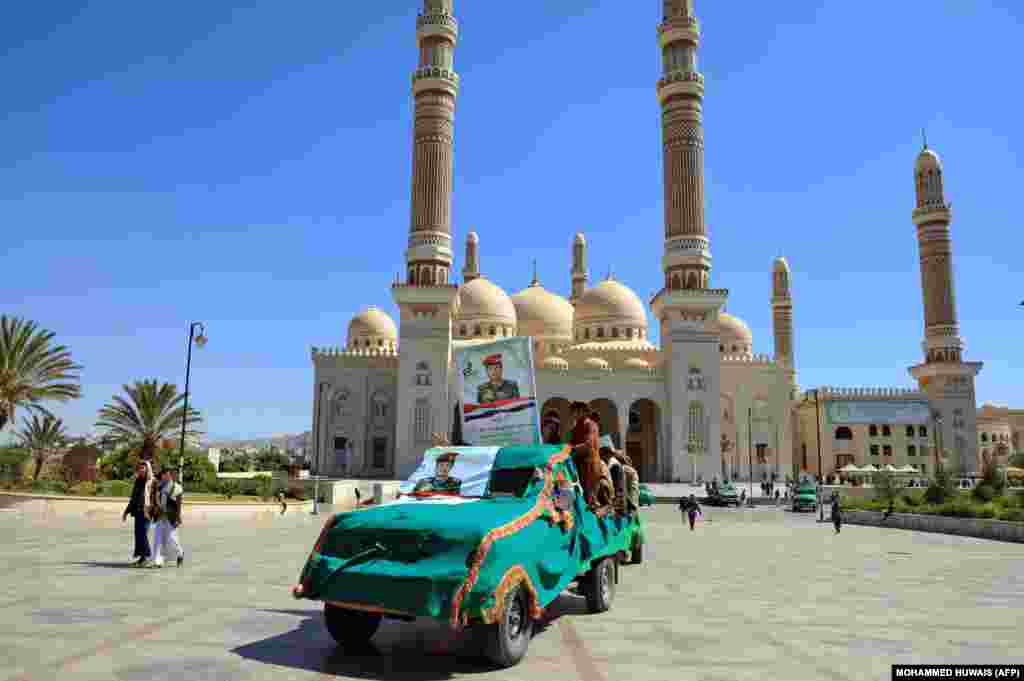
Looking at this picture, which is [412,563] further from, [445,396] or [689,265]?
[689,265]

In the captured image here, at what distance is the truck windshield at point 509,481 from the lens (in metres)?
6.52

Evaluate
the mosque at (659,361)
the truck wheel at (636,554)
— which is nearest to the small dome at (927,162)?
the mosque at (659,361)

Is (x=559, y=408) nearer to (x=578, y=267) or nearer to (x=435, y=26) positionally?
(x=578, y=267)

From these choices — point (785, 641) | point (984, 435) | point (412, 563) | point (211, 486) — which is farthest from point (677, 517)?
point (984, 435)

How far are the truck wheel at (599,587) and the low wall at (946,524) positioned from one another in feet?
49.6

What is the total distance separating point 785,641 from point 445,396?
41.0 meters

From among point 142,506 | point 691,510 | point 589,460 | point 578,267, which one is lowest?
point 691,510

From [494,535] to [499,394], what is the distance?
2.47 m

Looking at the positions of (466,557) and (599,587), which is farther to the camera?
(599,587)

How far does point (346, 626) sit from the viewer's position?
5.93 m

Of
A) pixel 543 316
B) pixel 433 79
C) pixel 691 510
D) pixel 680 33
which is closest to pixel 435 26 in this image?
pixel 433 79

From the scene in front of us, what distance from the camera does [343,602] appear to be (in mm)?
5441

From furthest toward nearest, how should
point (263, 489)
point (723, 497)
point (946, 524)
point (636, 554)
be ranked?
point (723, 497)
point (263, 489)
point (946, 524)
point (636, 554)

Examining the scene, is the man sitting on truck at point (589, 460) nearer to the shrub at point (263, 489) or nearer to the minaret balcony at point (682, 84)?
the shrub at point (263, 489)
